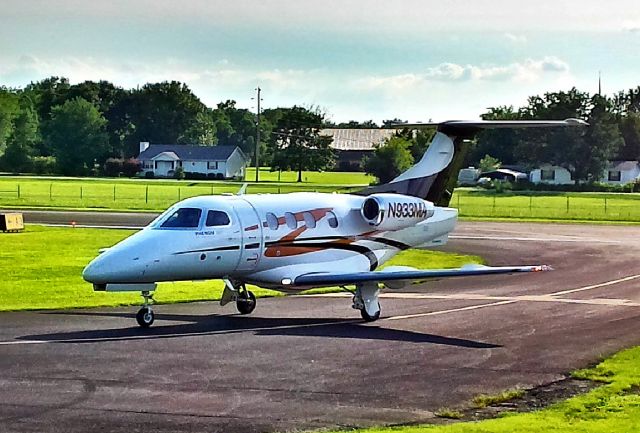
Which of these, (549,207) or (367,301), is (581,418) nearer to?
Result: (367,301)

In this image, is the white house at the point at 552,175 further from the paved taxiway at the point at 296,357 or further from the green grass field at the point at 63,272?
the paved taxiway at the point at 296,357

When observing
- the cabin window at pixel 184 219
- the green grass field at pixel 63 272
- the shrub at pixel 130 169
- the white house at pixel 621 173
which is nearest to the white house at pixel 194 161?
the shrub at pixel 130 169

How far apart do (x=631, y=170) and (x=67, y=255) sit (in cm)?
11116

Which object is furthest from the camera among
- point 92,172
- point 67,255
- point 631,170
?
point 92,172

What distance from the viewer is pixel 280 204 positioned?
24016 mm

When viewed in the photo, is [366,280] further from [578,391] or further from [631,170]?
[631,170]

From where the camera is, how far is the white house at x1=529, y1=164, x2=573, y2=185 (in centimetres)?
12925

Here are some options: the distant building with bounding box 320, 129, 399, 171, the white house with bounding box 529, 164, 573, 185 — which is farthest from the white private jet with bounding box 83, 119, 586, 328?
the distant building with bounding box 320, 129, 399, 171

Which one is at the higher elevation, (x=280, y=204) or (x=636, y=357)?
(x=280, y=204)

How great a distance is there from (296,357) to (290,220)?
236 inches

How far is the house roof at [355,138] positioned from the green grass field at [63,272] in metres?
132

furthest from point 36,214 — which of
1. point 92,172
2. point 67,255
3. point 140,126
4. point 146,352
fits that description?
point 140,126

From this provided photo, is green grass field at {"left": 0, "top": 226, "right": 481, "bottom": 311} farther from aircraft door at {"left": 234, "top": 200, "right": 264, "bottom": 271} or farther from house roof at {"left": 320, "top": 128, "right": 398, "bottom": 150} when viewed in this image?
house roof at {"left": 320, "top": 128, "right": 398, "bottom": 150}

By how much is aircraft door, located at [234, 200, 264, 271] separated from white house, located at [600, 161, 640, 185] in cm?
11886
